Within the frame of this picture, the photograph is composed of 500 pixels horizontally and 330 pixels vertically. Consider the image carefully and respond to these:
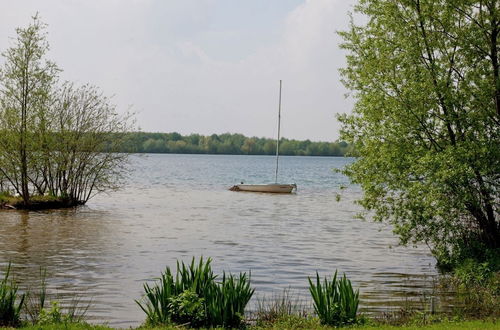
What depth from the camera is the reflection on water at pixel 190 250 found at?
56.3 feet

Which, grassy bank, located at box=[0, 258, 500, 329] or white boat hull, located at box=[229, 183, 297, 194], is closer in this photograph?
grassy bank, located at box=[0, 258, 500, 329]

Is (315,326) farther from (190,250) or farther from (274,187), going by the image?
(274,187)

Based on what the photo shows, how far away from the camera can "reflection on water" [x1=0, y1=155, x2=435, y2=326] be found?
17.2 metres

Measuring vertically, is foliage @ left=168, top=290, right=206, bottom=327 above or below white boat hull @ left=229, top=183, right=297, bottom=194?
above

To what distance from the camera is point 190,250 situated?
24.4 metres

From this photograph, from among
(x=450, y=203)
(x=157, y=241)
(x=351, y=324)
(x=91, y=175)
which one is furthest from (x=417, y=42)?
(x=91, y=175)

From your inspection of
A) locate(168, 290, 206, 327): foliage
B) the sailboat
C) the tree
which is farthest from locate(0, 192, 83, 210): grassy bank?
locate(168, 290, 206, 327): foliage

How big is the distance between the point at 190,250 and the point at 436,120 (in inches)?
437

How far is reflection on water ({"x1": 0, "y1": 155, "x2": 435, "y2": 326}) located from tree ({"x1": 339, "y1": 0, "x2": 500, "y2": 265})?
2.31m

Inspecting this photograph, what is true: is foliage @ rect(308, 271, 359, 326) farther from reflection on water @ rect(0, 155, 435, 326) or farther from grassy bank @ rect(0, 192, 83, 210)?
grassy bank @ rect(0, 192, 83, 210)

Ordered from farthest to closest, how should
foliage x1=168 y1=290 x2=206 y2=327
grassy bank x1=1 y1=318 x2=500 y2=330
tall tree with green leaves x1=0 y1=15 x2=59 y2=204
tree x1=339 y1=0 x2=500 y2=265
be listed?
tall tree with green leaves x1=0 y1=15 x2=59 y2=204
tree x1=339 y1=0 x2=500 y2=265
foliage x1=168 y1=290 x2=206 y2=327
grassy bank x1=1 y1=318 x2=500 y2=330

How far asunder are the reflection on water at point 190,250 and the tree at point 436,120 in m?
2.31

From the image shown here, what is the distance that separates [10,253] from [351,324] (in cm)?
1502

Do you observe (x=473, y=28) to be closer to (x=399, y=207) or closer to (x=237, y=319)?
(x=399, y=207)
